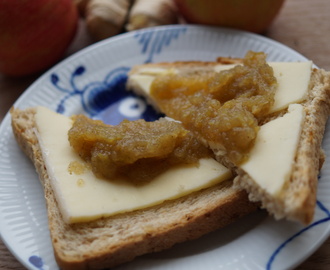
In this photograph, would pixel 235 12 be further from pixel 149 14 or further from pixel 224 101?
pixel 224 101

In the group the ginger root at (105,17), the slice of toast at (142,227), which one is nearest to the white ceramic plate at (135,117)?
the slice of toast at (142,227)

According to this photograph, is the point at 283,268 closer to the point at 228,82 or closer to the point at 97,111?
the point at 228,82

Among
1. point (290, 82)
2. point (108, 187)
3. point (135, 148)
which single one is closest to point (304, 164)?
point (290, 82)

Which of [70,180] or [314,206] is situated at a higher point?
[314,206]

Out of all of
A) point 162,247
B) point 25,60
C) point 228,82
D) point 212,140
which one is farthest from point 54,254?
point 25,60

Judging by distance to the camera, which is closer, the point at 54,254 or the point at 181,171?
the point at 54,254

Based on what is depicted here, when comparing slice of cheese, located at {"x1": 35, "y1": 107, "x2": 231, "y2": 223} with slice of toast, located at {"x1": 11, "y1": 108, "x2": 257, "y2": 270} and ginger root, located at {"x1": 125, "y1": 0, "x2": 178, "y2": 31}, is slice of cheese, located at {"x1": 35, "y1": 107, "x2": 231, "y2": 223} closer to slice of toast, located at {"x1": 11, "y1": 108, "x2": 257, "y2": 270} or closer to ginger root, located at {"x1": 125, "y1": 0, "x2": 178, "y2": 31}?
slice of toast, located at {"x1": 11, "y1": 108, "x2": 257, "y2": 270}

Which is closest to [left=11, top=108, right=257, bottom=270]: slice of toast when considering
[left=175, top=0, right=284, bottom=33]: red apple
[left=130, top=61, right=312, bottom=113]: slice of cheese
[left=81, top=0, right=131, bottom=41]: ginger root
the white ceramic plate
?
the white ceramic plate
